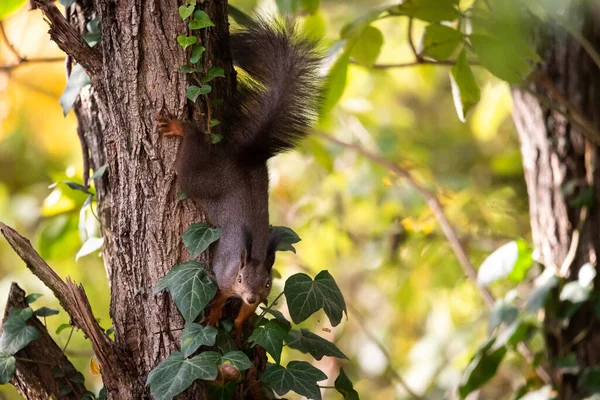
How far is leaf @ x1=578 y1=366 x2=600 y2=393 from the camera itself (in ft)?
7.33

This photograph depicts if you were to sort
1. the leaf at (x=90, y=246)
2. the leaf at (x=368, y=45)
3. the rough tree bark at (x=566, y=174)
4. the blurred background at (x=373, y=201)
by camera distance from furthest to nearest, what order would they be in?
the blurred background at (x=373, y=201) → the rough tree bark at (x=566, y=174) → the leaf at (x=368, y=45) → the leaf at (x=90, y=246)

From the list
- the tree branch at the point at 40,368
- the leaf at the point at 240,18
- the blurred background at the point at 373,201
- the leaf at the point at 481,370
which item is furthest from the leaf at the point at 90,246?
the leaf at the point at 481,370

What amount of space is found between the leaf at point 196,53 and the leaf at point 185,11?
66mm

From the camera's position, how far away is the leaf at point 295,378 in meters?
1.39

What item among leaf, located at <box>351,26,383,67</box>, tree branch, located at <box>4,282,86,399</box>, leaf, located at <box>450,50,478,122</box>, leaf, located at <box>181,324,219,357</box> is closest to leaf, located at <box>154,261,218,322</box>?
leaf, located at <box>181,324,219,357</box>

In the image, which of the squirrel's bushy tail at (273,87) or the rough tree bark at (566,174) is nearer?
the squirrel's bushy tail at (273,87)

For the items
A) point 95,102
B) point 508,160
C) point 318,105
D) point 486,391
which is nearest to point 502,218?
point 508,160

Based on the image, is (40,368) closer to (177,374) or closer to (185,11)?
(177,374)

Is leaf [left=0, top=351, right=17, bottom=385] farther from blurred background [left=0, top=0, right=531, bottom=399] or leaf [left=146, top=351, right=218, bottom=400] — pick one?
blurred background [left=0, top=0, right=531, bottom=399]

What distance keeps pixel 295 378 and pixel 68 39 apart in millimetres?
871

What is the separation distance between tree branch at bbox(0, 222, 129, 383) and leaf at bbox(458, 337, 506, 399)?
51.6 inches

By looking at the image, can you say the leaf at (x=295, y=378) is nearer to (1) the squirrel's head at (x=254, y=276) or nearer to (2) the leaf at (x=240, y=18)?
(1) the squirrel's head at (x=254, y=276)

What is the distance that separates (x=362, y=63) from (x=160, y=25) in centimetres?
81

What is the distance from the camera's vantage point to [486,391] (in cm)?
454
